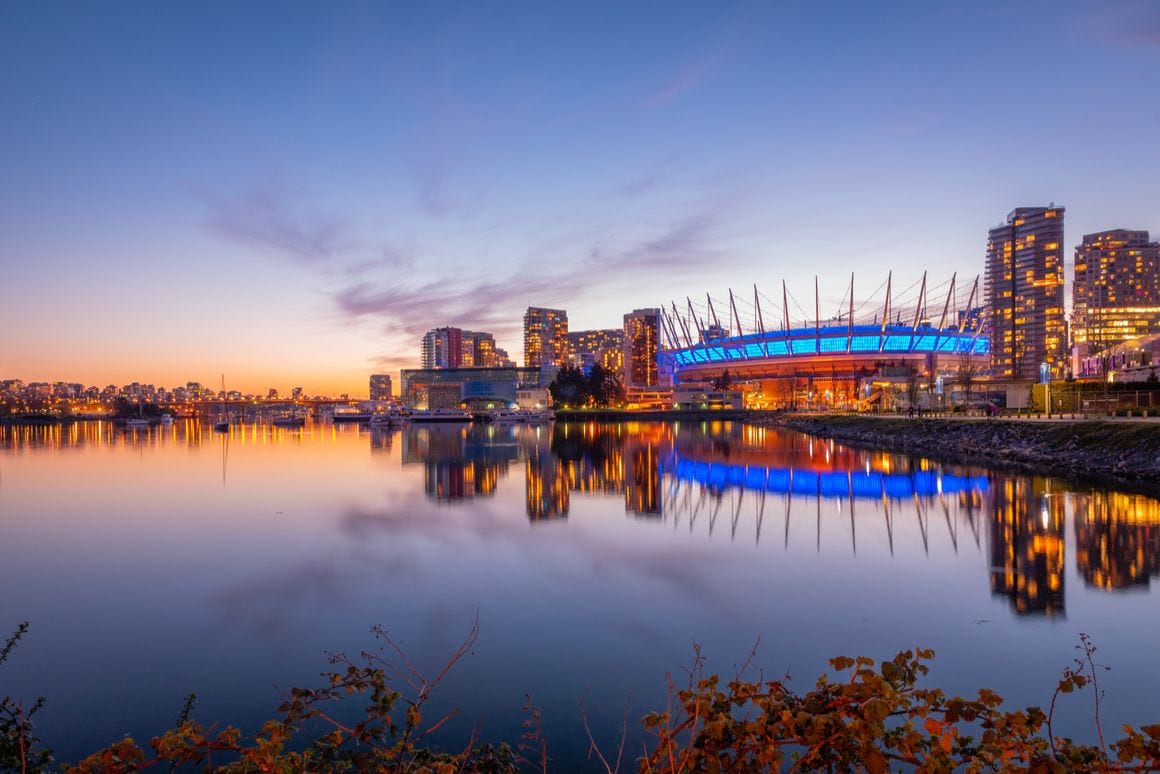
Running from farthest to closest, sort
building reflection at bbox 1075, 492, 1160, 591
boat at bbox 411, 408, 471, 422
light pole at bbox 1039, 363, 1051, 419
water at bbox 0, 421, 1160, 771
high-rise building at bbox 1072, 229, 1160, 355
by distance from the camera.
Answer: high-rise building at bbox 1072, 229, 1160, 355 < boat at bbox 411, 408, 471, 422 < light pole at bbox 1039, 363, 1051, 419 < building reflection at bbox 1075, 492, 1160, 591 < water at bbox 0, 421, 1160, 771

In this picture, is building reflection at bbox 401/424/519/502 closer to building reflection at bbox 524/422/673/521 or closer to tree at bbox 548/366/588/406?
building reflection at bbox 524/422/673/521

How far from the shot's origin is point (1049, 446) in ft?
106

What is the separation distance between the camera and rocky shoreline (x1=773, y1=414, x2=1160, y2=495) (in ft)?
85.4

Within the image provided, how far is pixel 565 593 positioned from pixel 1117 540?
42.6 ft

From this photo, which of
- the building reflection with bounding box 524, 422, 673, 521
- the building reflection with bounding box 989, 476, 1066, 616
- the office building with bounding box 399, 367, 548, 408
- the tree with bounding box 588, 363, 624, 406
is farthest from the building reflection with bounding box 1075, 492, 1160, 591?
the office building with bounding box 399, 367, 548, 408

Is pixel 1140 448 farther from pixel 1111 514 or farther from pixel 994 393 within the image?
pixel 994 393

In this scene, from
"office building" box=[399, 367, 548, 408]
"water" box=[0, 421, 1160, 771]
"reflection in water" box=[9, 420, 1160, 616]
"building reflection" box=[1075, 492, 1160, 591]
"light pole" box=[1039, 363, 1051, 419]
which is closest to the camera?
"water" box=[0, 421, 1160, 771]

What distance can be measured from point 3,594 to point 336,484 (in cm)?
1805

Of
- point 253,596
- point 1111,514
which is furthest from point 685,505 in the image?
point 253,596

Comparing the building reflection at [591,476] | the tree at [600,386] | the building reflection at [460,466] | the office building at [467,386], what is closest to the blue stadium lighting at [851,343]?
the tree at [600,386]

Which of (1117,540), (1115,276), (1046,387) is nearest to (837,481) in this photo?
(1117,540)

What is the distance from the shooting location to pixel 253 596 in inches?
499

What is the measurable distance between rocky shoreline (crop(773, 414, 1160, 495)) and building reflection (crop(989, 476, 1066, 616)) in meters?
5.00

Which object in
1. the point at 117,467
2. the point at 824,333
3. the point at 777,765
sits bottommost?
the point at 117,467
